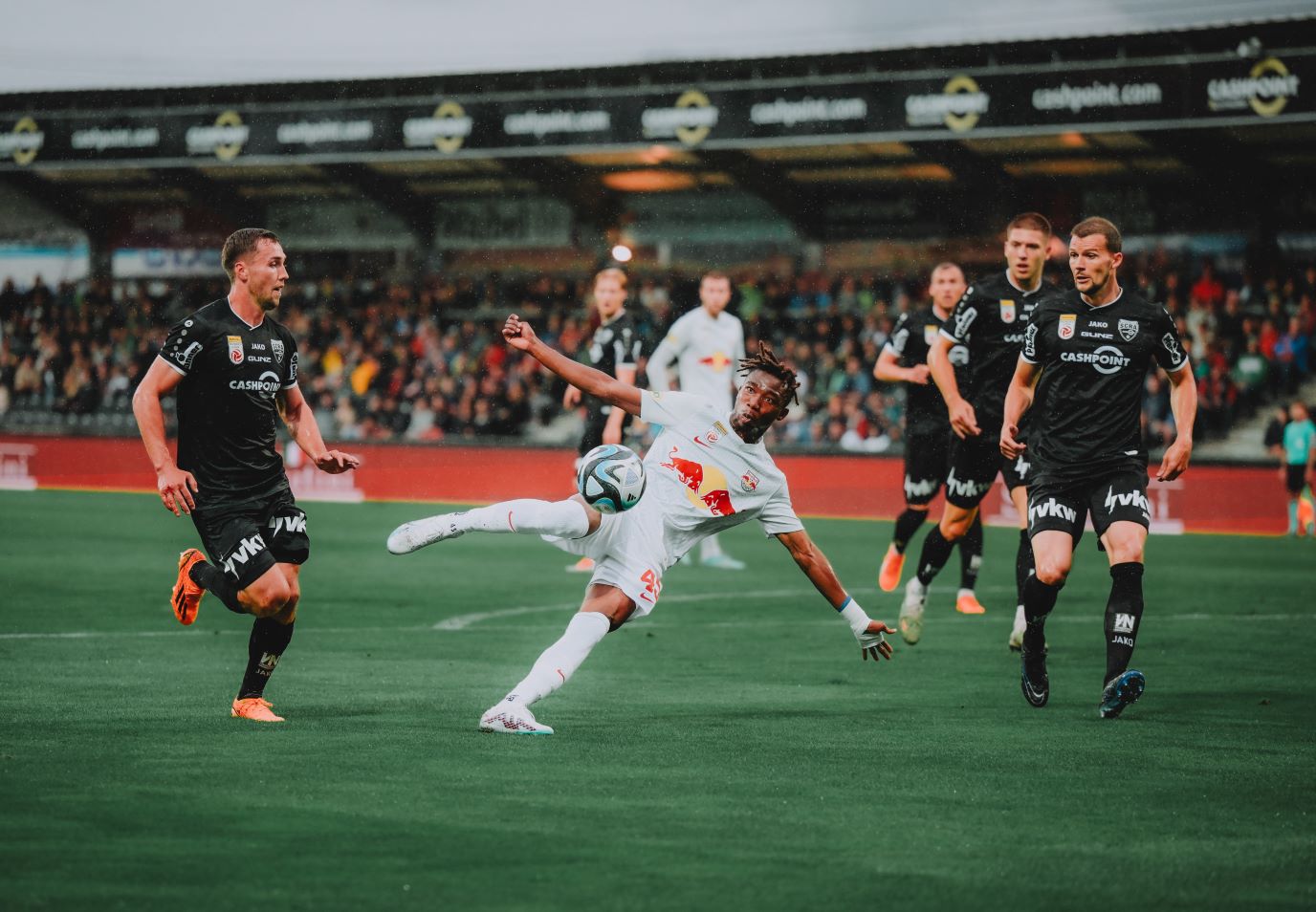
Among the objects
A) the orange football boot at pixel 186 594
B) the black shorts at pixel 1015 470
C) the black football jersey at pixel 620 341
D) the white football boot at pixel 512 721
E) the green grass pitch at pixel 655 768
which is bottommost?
the green grass pitch at pixel 655 768

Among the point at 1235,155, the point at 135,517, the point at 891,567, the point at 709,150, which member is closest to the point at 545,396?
the point at 709,150

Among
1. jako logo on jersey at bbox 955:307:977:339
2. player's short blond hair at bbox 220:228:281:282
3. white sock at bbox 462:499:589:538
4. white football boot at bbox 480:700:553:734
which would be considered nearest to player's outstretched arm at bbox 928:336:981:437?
jako logo on jersey at bbox 955:307:977:339

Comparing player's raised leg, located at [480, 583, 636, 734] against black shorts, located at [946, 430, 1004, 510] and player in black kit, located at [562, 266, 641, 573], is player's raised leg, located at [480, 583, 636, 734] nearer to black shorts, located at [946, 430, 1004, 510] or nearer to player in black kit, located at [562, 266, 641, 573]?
black shorts, located at [946, 430, 1004, 510]

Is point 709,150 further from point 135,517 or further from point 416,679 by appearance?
point 416,679

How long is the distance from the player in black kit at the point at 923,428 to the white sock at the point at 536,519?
536cm

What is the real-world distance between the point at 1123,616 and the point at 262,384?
13.3 ft

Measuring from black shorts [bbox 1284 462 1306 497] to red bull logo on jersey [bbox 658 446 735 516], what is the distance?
626 inches

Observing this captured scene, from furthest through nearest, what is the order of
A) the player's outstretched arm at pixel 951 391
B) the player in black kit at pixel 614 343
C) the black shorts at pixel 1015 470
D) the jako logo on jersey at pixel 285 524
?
the player in black kit at pixel 614 343, the black shorts at pixel 1015 470, the player's outstretched arm at pixel 951 391, the jako logo on jersey at pixel 285 524

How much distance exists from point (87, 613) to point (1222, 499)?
15.6 meters

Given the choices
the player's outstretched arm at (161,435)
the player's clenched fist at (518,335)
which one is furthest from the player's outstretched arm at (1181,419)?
the player's outstretched arm at (161,435)

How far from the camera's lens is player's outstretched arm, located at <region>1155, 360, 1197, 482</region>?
7.93 metres

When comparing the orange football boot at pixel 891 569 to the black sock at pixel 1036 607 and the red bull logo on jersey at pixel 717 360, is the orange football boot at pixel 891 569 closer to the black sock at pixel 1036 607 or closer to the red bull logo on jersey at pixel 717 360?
the red bull logo on jersey at pixel 717 360

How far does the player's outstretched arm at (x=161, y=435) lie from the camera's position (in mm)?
7031

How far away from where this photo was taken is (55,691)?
8.16m
